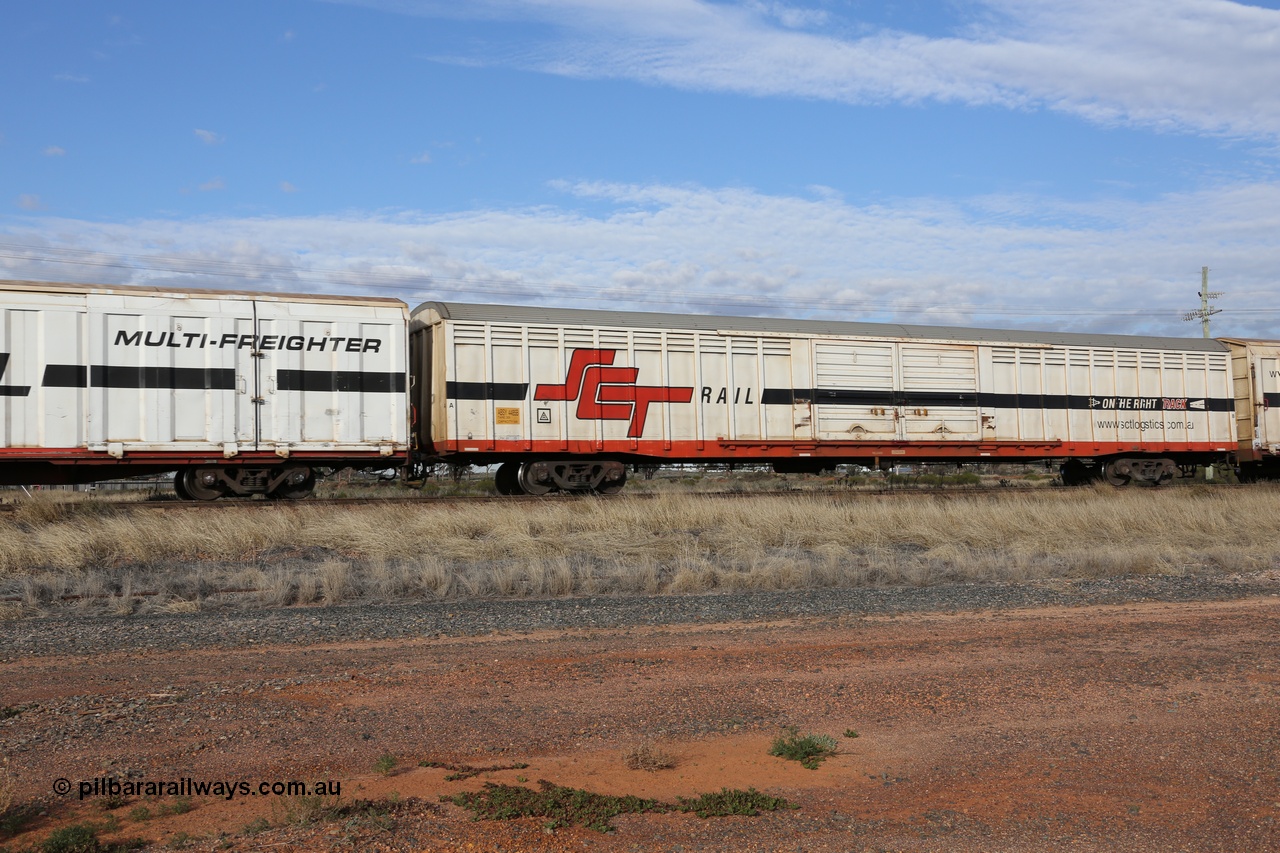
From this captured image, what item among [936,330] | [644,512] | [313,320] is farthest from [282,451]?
[936,330]

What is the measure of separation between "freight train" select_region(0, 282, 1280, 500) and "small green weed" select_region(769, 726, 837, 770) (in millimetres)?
12146

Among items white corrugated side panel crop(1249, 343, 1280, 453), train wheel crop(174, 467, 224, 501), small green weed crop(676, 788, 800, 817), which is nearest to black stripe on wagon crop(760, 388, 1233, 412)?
white corrugated side panel crop(1249, 343, 1280, 453)

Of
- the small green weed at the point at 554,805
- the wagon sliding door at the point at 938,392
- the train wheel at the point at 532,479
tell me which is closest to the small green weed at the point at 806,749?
the small green weed at the point at 554,805

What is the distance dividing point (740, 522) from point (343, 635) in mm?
7688

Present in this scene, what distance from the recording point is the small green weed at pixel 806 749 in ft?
14.3

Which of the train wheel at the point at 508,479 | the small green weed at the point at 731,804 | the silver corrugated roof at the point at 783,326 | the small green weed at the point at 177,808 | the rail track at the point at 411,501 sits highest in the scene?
the silver corrugated roof at the point at 783,326

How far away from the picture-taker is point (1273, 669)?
597 centimetres

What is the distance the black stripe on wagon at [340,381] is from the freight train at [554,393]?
33 millimetres

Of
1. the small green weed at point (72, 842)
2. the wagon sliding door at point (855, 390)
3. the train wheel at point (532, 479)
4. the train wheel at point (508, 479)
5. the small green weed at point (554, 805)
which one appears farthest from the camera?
the wagon sliding door at point (855, 390)

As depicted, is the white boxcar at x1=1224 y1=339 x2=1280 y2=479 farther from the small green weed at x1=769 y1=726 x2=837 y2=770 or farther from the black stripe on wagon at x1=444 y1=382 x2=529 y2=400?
the small green weed at x1=769 y1=726 x2=837 y2=770

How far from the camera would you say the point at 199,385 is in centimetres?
1484

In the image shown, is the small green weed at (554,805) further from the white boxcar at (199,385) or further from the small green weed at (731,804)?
the white boxcar at (199,385)

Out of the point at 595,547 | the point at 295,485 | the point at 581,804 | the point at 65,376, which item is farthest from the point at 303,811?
the point at 295,485

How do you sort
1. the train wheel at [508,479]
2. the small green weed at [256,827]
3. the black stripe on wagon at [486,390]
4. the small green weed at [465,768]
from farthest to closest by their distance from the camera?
the train wheel at [508,479], the black stripe on wagon at [486,390], the small green weed at [465,768], the small green weed at [256,827]
